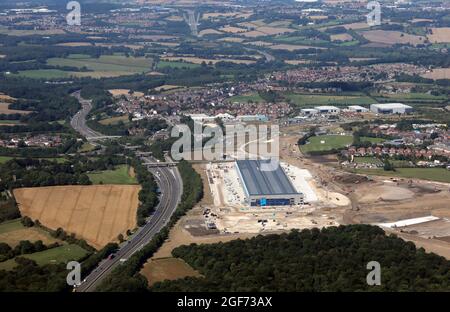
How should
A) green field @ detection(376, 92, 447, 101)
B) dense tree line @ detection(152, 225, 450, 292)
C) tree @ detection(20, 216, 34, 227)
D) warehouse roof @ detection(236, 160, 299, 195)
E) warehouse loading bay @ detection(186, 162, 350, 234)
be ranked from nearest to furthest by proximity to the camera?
1. dense tree line @ detection(152, 225, 450, 292)
2. tree @ detection(20, 216, 34, 227)
3. warehouse loading bay @ detection(186, 162, 350, 234)
4. warehouse roof @ detection(236, 160, 299, 195)
5. green field @ detection(376, 92, 447, 101)

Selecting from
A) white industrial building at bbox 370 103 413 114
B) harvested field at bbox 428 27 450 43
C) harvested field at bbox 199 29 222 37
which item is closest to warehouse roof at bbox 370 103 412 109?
white industrial building at bbox 370 103 413 114

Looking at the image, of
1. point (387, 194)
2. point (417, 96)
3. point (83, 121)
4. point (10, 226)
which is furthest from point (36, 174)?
point (417, 96)

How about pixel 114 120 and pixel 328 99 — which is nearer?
pixel 114 120

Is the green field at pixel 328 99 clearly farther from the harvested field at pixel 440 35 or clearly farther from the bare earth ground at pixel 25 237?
the bare earth ground at pixel 25 237

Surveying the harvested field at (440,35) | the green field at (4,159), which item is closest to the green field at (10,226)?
the green field at (4,159)

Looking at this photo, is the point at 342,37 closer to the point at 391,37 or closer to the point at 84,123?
the point at 391,37

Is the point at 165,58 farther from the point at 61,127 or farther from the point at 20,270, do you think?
the point at 20,270

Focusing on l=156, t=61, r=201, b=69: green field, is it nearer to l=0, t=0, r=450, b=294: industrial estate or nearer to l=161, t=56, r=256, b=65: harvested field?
l=0, t=0, r=450, b=294: industrial estate
